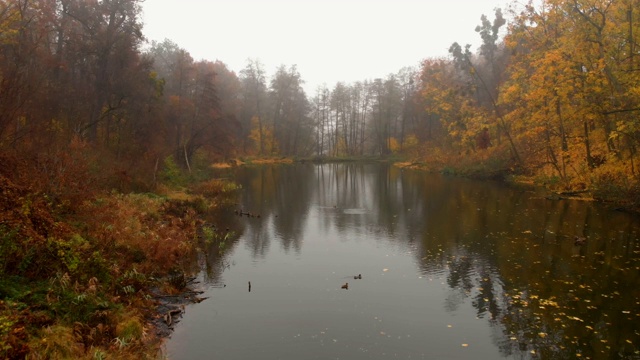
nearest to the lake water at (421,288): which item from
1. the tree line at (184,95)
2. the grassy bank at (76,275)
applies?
the grassy bank at (76,275)

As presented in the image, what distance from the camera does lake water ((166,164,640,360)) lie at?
321 inches

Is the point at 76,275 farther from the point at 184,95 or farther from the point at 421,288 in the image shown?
the point at 184,95

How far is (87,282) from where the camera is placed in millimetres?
8875

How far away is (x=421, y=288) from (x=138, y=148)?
754 inches

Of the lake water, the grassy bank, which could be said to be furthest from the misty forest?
the lake water

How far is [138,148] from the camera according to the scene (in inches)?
959

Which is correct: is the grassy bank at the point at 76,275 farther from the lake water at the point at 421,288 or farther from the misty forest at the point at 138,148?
the lake water at the point at 421,288

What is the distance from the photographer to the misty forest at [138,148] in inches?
319

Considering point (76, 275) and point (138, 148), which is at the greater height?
point (138, 148)

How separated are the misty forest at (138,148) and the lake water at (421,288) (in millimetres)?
1332

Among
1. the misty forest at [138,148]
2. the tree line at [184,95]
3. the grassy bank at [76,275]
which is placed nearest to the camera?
the grassy bank at [76,275]

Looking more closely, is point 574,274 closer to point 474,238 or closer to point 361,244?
point 474,238

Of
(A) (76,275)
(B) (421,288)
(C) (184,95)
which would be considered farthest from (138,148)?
(C) (184,95)

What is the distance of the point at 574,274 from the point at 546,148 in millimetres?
20680
